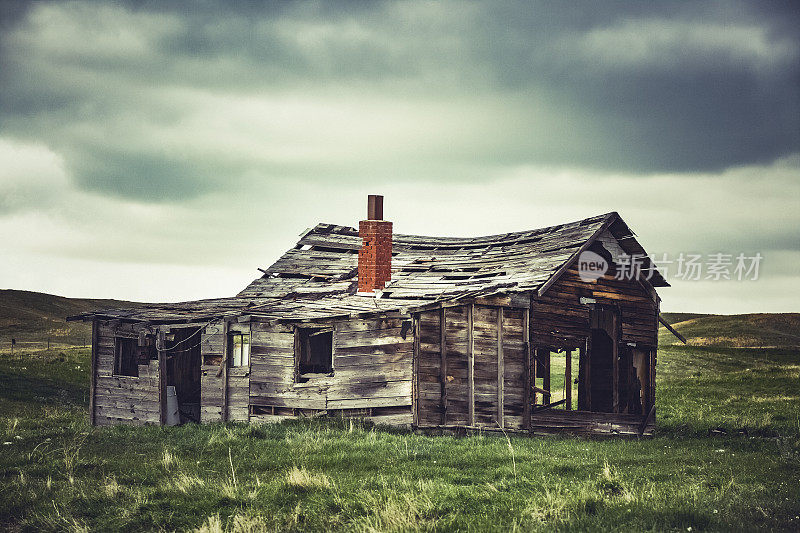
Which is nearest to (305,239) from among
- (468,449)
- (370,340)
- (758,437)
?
(370,340)

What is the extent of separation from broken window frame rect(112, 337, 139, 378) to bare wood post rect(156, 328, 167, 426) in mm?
1486

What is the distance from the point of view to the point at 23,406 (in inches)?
1040

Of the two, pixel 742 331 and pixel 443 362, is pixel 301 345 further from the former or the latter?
pixel 742 331

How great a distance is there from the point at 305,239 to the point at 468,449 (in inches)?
616

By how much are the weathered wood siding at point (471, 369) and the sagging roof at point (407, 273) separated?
71 centimetres

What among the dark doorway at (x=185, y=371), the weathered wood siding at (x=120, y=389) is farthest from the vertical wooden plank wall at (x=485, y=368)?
the weathered wood siding at (x=120, y=389)

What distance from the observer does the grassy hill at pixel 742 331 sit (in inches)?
2662

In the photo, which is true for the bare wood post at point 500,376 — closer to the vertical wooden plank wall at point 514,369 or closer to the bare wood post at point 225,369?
the vertical wooden plank wall at point 514,369

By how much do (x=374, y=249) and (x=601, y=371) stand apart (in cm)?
843

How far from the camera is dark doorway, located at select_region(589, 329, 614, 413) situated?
22.2 metres

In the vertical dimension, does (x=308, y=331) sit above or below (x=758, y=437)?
above

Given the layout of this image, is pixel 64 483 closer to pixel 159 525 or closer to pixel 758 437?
pixel 159 525

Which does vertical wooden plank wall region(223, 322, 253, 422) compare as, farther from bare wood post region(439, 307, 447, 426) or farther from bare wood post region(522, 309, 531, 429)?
bare wood post region(522, 309, 531, 429)

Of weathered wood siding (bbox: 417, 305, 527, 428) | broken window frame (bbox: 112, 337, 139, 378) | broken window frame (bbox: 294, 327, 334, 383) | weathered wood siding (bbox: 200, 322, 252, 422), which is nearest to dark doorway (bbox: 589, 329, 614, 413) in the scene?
weathered wood siding (bbox: 417, 305, 527, 428)
